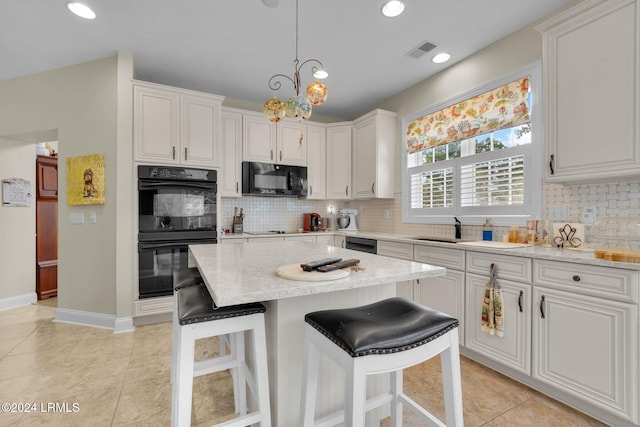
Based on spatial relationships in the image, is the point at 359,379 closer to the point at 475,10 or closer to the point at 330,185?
the point at 475,10

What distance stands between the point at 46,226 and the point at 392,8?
4.99 meters

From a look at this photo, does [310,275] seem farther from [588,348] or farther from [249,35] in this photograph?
[249,35]

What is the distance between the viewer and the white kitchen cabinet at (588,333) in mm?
1471

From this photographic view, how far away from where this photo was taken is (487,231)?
2.63m

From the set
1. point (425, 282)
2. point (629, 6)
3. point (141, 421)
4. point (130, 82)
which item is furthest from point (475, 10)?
point (141, 421)

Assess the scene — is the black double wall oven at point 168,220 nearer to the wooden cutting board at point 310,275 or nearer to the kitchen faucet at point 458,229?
the wooden cutting board at point 310,275

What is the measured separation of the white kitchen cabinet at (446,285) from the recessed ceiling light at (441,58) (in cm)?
187

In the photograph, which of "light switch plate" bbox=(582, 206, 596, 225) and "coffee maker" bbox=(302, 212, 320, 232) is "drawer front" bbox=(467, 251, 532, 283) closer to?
"light switch plate" bbox=(582, 206, 596, 225)

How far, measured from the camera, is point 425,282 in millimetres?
2645

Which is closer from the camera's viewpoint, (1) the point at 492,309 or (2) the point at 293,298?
(2) the point at 293,298

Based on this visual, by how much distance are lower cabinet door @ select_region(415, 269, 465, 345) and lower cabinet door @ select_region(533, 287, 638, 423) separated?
52 cm

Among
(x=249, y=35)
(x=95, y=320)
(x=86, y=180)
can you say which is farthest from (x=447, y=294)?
(x=86, y=180)

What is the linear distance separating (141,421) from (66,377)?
898mm

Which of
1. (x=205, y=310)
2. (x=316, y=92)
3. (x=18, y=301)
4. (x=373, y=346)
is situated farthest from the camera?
(x=18, y=301)
